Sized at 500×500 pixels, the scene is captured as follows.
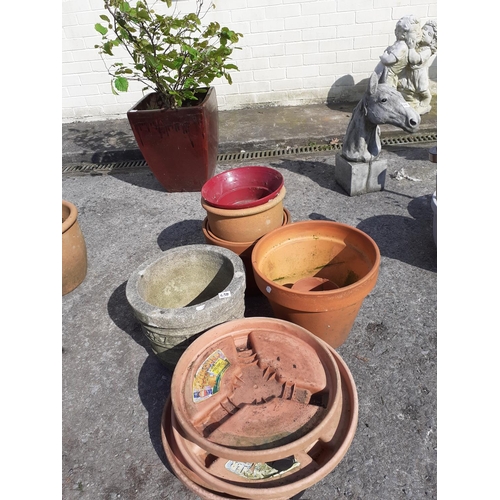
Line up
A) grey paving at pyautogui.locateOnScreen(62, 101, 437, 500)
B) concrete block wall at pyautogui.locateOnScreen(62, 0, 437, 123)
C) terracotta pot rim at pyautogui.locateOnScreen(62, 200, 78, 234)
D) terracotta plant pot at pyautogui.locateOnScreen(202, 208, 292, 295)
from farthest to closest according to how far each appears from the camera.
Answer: concrete block wall at pyautogui.locateOnScreen(62, 0, 437, 123), terracotta pot rim at pyautogui.locateOnScreen(62, 200, 78, 234), terracotta plant pot at pyautogui.locateOnScreen(202, 208, 292, 295), grey paving at pyautogui.locateOnScreen(62, 101, 437, 500)

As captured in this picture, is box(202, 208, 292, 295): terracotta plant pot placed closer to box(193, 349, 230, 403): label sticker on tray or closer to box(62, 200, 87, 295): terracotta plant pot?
box(193, 349, 230, 403): label sticker on tray

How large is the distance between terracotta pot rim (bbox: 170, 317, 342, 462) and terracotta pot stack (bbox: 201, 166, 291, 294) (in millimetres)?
790

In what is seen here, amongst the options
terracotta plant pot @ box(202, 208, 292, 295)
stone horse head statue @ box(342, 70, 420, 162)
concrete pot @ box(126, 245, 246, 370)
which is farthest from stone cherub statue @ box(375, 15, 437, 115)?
concrete pot @ box(126, 245, 246, 370)

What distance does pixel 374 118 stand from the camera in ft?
10.6

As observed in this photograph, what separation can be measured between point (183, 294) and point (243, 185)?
3.26 ft

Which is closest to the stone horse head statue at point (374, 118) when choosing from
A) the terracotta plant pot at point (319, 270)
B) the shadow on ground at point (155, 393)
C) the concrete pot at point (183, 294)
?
the terracotta plant pot at point (319, 270)

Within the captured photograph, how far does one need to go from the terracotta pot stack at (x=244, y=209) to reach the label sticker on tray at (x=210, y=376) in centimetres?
96

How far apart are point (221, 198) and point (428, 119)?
3.79 m

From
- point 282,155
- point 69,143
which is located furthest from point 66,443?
point 69,143

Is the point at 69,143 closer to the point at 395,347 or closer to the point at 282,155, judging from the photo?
the point at 282,155

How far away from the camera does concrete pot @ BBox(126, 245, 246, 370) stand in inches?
73.0

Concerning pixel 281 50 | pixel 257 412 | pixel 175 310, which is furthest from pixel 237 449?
pixel 281 50

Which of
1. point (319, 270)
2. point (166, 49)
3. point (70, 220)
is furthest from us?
point (166, 49)

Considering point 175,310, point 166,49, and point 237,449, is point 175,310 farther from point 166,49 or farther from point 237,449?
point 166,49
